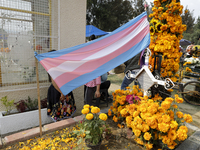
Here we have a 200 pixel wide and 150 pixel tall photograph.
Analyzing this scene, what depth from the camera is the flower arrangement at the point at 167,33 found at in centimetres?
308

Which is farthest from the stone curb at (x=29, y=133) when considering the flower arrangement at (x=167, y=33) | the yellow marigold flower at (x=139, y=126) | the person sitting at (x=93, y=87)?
the flower arrangement at (x=167, y=33)

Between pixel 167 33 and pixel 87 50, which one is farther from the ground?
pixel 167 33

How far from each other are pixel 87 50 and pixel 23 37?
1.57 m

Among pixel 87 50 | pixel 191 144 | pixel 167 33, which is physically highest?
pixel 167 33

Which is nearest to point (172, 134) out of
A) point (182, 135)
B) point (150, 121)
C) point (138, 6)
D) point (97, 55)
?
point (182, 135)

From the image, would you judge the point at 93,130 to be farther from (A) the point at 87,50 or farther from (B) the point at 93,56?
(A) the point at 87,50

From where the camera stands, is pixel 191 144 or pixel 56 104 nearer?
pixel 191 144

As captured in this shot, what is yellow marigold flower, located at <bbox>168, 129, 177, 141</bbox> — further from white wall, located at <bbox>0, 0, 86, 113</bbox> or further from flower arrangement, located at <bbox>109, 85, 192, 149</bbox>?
white wall, located at <bbox>0, 0, 86, 113</bbox>

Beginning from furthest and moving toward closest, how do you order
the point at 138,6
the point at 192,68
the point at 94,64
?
the point at 138,6 → the point at 192,68 → the point at 94,64

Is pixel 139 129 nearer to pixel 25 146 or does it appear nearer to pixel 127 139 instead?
pixel 127 139

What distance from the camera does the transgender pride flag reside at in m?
2.20

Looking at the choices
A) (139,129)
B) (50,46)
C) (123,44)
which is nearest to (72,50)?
(123,44)

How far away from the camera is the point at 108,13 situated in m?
16.2

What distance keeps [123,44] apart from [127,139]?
1733mm
